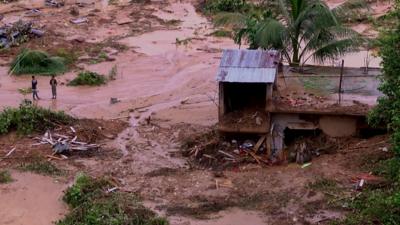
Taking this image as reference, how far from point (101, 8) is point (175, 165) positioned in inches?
881

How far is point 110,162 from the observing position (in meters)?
17.8

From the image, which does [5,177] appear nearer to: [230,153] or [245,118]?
[230,153]

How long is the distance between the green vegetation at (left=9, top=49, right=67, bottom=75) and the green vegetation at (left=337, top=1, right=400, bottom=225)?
50.6ft

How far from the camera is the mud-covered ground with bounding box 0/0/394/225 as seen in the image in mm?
14820

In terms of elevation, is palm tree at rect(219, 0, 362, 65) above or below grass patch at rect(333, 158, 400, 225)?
above

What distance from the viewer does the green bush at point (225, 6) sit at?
117 ft

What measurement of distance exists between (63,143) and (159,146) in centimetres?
273

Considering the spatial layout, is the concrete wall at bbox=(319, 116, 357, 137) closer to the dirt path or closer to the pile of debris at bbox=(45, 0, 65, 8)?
the dirt path

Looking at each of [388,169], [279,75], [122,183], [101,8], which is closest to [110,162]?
[122,183]

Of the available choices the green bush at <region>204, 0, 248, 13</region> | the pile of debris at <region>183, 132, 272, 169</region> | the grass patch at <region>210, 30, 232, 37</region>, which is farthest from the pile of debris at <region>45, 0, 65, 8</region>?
the pile of debris at <region>183, 132, 272, 169</region>

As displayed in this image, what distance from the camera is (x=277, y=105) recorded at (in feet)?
55.7

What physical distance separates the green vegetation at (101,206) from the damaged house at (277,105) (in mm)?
3590

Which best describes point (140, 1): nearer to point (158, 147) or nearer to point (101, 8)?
point (101, 8)

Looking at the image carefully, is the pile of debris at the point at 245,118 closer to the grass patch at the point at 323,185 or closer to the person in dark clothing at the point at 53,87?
the grass patch at the point at 323,185
